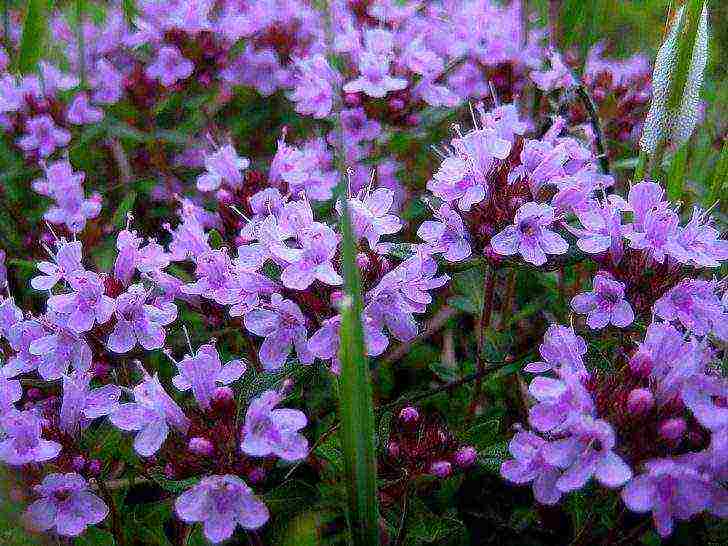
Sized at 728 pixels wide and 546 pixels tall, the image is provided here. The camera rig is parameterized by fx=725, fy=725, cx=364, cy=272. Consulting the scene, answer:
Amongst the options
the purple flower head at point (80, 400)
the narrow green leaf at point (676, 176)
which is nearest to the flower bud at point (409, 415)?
the purple flower head at point (80, 400)

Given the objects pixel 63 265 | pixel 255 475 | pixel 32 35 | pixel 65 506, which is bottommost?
pixel 65 506

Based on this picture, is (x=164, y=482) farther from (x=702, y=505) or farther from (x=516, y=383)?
(x=516, y=383)

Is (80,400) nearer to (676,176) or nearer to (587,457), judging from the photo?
(587,457)

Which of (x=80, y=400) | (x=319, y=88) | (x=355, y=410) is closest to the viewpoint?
(x=355, y=410)

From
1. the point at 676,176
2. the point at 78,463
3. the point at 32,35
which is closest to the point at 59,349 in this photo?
the point at 78,463

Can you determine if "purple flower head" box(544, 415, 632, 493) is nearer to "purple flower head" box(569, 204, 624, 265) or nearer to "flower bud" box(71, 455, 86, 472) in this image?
"purple flower head" box(569, 204, 624, 265)

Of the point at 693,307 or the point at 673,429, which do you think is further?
the point at 693,307

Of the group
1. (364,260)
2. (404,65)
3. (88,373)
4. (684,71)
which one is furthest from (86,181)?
(684,71)

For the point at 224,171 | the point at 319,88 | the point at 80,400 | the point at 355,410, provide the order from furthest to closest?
the point at 319,88 < the point at 224,171 < the point at 80,400 < the point at 355,410
